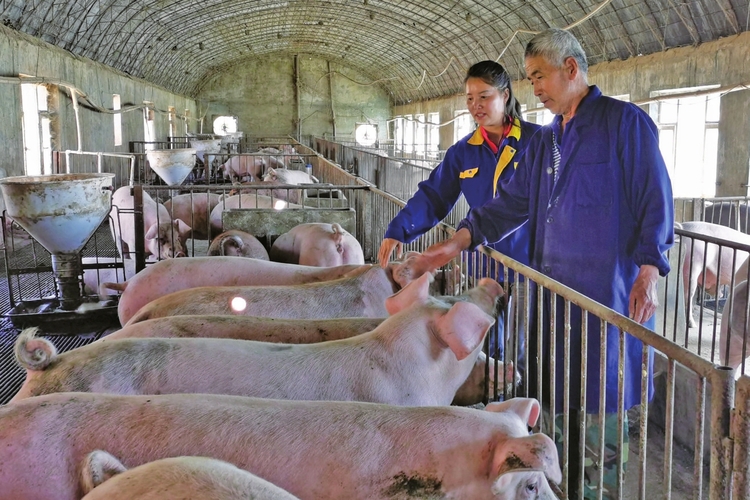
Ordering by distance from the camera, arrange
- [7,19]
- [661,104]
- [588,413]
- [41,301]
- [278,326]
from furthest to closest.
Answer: [661,104] < [7,19] < [41,301] < [278,326] < [588,413]

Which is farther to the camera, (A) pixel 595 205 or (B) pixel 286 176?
(B) pixel 286 176

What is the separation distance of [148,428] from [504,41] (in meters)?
19.7

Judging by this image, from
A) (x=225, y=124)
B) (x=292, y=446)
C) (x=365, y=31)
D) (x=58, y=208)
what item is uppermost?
(x=365, y=31)

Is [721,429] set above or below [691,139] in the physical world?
below

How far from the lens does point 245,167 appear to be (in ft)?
53.5

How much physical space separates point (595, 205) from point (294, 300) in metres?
1.72

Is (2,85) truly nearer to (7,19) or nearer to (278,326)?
(7,19)

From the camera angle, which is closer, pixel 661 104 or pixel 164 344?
pixel 164 344

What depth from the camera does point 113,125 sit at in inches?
730

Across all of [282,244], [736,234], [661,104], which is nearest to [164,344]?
[282,244]

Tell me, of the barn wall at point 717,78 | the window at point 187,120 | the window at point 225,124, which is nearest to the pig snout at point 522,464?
the barn wall at point 717,78

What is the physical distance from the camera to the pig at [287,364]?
242 centimetres

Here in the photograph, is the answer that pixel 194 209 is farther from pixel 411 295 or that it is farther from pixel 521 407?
pixel 521 407

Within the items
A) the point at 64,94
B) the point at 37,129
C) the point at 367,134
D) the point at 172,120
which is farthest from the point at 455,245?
the point at 367,134
